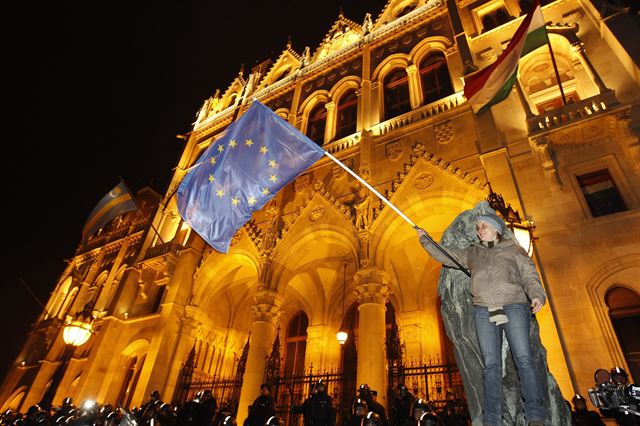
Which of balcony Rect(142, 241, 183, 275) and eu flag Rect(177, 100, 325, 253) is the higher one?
balcony Rect(142, 241, 183, 275)

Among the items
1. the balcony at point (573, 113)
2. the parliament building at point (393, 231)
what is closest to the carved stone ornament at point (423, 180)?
the parliament building at point (393, 231)

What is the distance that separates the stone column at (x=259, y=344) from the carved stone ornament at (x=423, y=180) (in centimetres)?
557

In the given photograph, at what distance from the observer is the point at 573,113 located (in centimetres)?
884

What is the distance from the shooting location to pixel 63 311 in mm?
21922

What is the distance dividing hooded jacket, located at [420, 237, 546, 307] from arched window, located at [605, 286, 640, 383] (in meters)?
5.65

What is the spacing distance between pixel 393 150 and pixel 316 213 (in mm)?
3356

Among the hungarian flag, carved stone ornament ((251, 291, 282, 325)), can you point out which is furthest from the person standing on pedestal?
carved stone ornament ((251, 291, 282, 325))

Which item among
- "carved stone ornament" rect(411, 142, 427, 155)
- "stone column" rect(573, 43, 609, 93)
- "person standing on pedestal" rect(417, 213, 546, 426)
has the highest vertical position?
"stone column" rect(573, 43, 609, 93)

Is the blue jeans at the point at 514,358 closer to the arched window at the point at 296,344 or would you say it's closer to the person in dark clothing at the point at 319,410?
the person in dark clothing at the point at 319,410

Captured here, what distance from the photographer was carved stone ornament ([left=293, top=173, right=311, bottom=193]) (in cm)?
1389

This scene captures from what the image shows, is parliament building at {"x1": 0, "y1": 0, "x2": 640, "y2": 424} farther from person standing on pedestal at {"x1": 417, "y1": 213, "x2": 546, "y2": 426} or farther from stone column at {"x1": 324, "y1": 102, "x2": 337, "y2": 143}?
person standing on pedestal at {"x1": 417, "y1": 213, "x2": 546, "y2": 426}

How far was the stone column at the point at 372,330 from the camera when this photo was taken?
8.62 metres

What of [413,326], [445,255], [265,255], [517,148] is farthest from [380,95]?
[445,255]

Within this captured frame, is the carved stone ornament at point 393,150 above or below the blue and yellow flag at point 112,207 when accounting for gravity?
above
